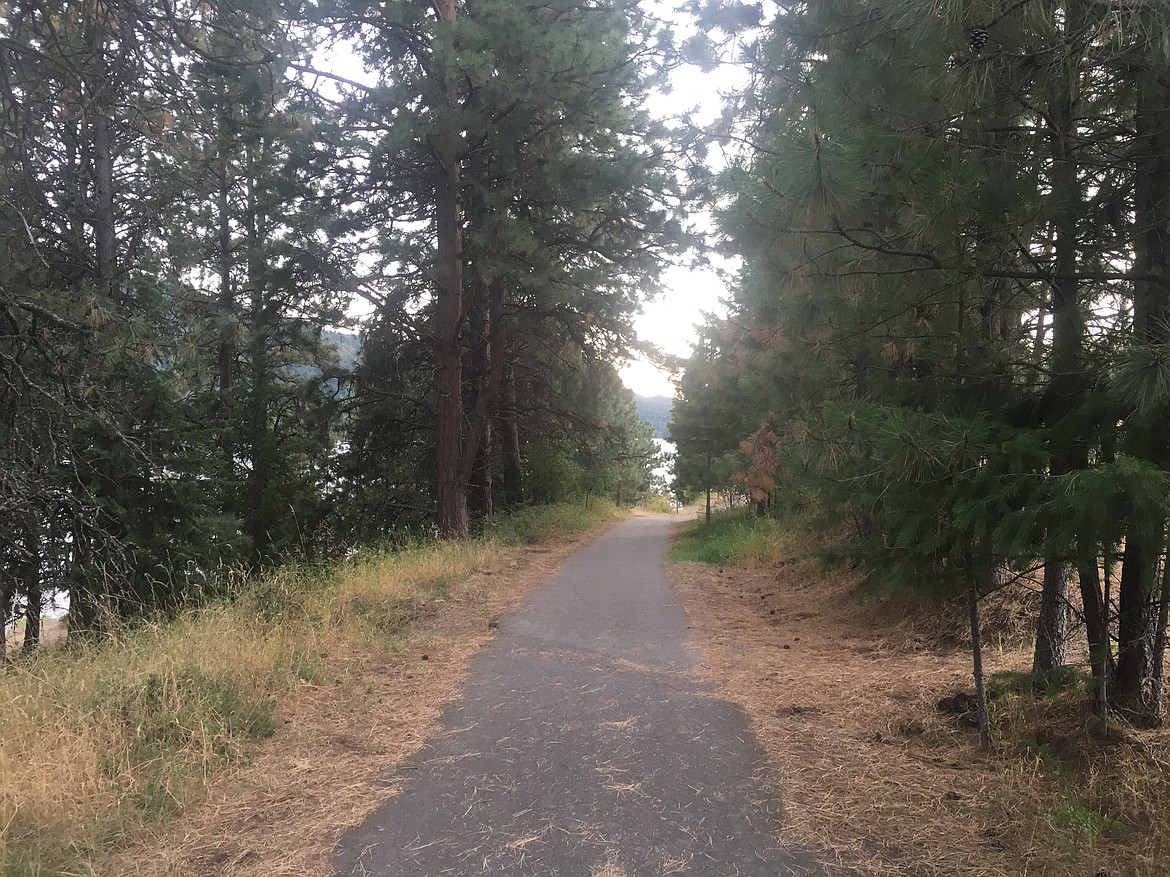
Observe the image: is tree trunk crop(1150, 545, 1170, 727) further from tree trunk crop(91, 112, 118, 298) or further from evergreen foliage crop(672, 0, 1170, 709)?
tree trunk crop(91, 112, 118, 298)

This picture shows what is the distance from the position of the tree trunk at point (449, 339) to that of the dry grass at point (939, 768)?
751 centimetres

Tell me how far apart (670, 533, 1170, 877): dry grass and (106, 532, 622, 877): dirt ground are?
2106 millimetres

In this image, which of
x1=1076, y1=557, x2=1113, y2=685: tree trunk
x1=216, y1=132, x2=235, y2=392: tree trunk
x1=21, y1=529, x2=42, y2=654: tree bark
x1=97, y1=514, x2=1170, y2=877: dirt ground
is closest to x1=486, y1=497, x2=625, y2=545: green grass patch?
x1=216, y1=132, x2=235, y2=392: tree trunk

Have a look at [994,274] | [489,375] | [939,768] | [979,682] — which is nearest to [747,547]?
[489,375]

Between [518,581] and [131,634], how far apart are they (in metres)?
5.56

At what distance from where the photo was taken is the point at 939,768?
11.7 feet

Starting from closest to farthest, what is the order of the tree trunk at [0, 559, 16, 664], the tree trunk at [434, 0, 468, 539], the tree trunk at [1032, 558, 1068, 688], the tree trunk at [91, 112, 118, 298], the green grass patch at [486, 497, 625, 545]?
the tree trunk at [1032, 558, 1068, 688]
the tree trunk at [0, 559, 16, 664]
the tree trunk at [91, 112, 118, 298]
the tree trunk at [434, 0, 468, 539]
the green grass patch at [486, 497, 625, 545]

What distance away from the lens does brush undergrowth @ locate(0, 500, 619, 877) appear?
2.93 meters

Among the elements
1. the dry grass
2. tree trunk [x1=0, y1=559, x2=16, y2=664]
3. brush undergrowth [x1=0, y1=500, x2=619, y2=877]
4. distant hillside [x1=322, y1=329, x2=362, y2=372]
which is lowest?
the dry grass

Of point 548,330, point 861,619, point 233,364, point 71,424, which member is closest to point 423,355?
point 548,330

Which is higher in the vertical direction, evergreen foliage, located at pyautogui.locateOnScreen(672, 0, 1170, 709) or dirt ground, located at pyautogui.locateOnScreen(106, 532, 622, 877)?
evergreen foliage, located at pyautogui.locateOnScreen(672, 0, 1170, 709)

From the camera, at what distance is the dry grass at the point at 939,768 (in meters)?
2.74

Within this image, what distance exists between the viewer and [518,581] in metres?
10.4

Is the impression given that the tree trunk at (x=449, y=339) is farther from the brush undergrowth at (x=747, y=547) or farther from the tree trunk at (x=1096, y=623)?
the tree trunk at (x=1096, y=623)
